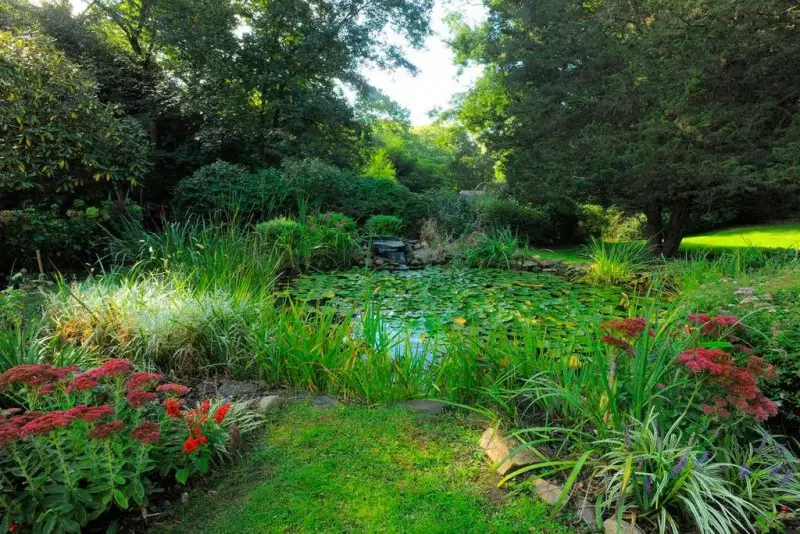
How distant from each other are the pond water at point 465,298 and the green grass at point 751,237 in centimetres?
533

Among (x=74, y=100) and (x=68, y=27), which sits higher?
(x=68, y=27)

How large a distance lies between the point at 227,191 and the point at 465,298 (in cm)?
662

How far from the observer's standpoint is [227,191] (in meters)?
9.75

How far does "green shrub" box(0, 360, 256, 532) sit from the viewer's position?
57.2 inches

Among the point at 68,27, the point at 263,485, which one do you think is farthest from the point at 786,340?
the point at 68,27

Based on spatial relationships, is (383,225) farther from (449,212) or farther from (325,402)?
(325,402)

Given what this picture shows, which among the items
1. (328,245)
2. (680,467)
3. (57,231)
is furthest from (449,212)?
(680,467)

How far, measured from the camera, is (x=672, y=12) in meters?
7.55

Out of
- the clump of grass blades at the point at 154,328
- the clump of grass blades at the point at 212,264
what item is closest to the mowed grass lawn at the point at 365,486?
the clump of grass blades at the point at 154,328

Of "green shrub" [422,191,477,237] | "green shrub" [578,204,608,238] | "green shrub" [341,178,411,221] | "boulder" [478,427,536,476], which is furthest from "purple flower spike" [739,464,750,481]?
"green shrub" [578,204,608,238]

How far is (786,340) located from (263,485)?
2.71 m

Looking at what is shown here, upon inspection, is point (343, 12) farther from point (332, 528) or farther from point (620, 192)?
point (332, 528)

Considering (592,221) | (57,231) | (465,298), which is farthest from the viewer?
(592,221)

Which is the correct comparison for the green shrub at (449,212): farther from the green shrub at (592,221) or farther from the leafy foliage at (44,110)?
the leafy foliage at (44,110)
